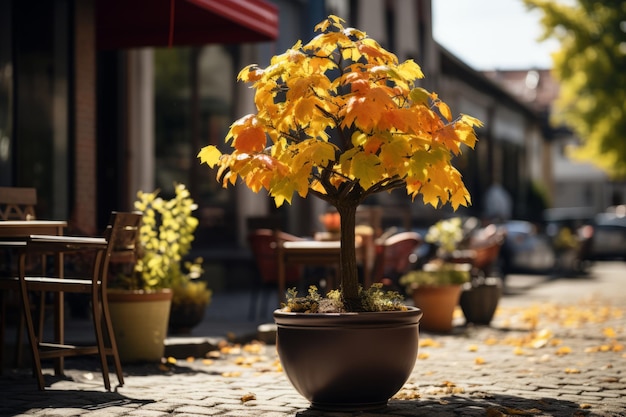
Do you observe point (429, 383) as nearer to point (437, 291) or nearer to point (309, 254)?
point (309, 254)

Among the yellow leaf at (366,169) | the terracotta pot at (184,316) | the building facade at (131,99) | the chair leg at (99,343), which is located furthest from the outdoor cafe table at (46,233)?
the building facade at (131,99)

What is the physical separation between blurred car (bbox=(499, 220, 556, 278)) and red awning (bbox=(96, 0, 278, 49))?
465 inches

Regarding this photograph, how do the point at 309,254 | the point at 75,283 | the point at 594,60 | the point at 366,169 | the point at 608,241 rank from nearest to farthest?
the point at 366,169 → the point at 75,283 → the point at 309,254 → the point at 608,241 → the point at 594,60

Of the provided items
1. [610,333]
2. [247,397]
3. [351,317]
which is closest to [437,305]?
[610,333]

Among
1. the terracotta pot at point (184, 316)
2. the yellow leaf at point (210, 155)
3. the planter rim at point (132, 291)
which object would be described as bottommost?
the terracotta pot at point (184, 316)

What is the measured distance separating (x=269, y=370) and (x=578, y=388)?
2.33m

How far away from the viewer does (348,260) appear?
21.1 feet

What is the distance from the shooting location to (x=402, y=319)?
595cm

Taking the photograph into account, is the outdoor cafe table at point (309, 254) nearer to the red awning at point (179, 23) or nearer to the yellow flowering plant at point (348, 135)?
the red awning at point (179, 23)

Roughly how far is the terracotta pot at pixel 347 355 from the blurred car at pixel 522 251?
17515 millimetres

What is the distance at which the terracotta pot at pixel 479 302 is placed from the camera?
39.8ft

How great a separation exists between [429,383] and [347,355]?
169 centimetres

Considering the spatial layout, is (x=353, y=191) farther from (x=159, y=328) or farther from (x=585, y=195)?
(x=585, y=195)

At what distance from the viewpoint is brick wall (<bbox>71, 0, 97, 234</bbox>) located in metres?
11.9
